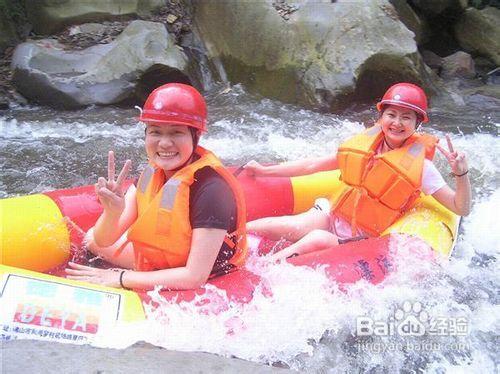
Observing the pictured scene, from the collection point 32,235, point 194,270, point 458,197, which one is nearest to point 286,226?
point 458,197

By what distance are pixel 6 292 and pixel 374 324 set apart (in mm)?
1719

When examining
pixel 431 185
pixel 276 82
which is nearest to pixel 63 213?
pixel 431 185

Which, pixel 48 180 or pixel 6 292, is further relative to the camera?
pixel 48 180

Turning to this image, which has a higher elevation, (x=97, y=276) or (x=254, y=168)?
(x=97, y=276)

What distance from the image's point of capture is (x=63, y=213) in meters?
2.92

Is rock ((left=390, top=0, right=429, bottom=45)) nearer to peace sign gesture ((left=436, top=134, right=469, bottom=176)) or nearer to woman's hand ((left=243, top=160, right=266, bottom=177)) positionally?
woman's hand ((left=243, top=160, right=266, bottom=177))

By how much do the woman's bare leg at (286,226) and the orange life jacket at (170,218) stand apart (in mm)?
759

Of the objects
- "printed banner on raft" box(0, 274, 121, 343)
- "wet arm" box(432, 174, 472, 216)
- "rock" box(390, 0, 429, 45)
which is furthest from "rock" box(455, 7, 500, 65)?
"printed banner on raft" box(0, 274, 121, 343)

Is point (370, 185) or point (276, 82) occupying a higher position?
point (370, 185)

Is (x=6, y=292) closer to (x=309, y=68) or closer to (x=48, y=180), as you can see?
(x=48, y=180)

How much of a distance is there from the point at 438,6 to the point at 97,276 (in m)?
8.27

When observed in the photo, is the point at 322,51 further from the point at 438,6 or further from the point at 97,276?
the point at 97,276

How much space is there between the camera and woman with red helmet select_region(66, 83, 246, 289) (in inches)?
84.5

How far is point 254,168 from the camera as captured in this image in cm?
342
